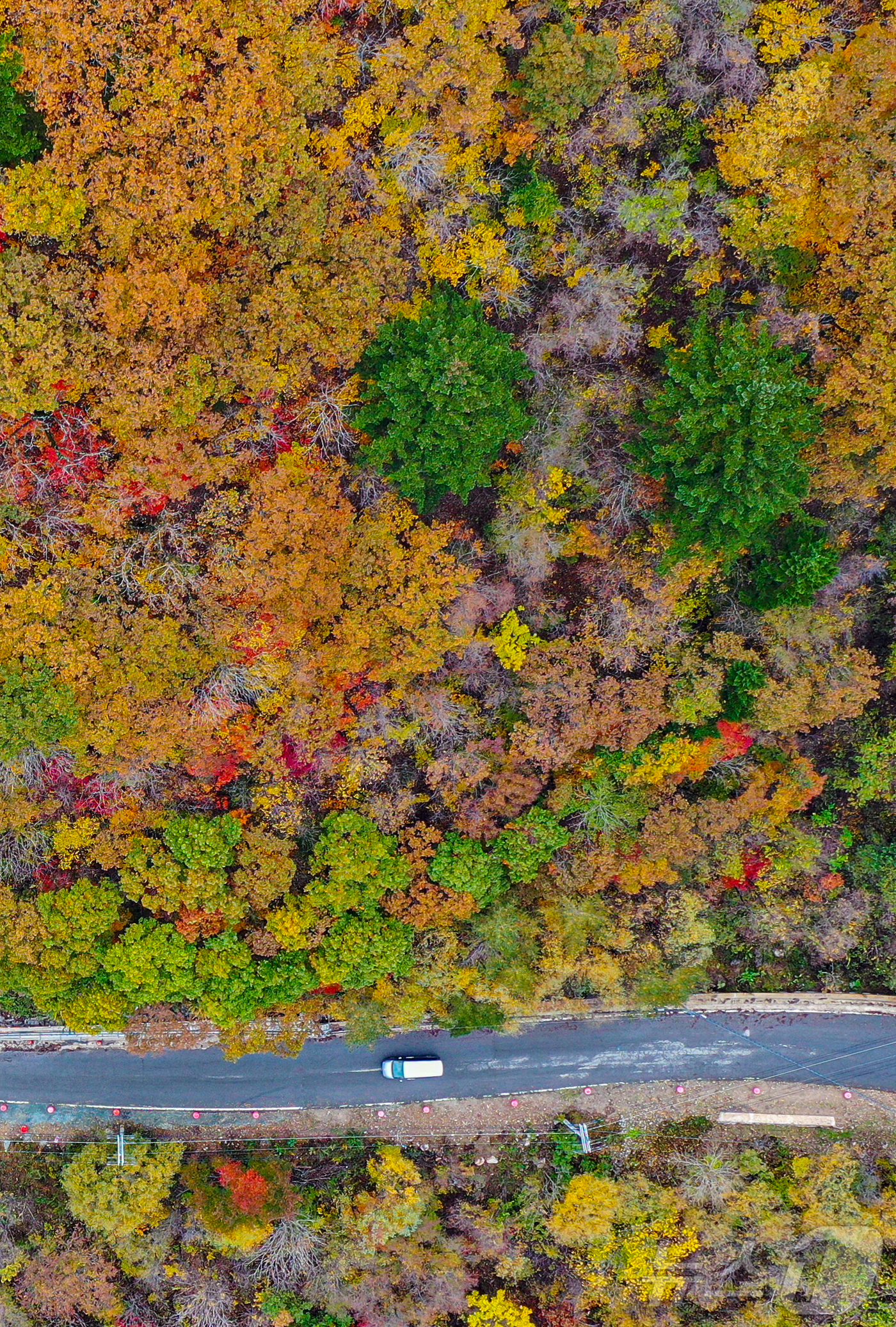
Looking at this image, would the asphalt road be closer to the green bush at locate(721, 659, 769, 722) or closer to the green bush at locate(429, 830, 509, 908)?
the green bush at locate(429, 830, 509, 908)

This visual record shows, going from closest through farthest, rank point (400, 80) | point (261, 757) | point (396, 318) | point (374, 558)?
point (400, 80)
point (396, 318)
point (374, 558)
point (261, 757)

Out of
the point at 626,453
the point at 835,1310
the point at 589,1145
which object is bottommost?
the point at 835,1310

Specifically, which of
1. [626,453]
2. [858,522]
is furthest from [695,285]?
[858,522]

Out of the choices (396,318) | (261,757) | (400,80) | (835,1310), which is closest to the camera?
(400,80)

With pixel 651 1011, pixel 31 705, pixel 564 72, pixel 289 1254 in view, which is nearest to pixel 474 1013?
Result: pixel 651 1011

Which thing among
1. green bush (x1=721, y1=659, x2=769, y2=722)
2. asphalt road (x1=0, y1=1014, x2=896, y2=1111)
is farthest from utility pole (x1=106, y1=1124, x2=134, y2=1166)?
green bush (x1=721, y1=659, x2=769, y2=722)

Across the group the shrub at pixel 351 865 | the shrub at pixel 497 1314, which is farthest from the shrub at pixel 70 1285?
the shrub at pixel 351 865

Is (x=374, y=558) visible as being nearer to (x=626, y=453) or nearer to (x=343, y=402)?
(x=343, y=402)

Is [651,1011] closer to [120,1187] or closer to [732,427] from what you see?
[120,1187]

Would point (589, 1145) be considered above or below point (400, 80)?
below
